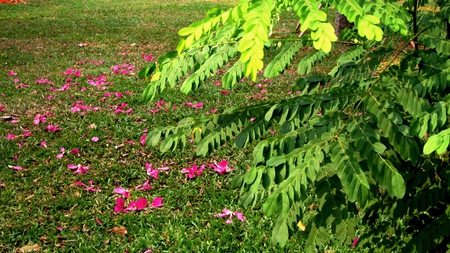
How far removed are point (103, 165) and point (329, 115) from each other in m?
3.81

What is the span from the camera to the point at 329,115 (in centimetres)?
167

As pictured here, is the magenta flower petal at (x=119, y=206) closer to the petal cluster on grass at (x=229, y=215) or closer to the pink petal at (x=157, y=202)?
the pink petal at (x=157, y=202)

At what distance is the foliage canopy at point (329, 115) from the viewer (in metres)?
1.25

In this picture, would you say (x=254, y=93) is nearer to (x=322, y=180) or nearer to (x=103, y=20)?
(x=322, y=180)

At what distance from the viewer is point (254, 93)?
7.42 m

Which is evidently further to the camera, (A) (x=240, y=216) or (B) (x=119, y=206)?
(B) (x=119, y=206)

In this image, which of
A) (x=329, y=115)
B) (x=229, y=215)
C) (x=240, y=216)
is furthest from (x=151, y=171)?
(x=329, y=115)

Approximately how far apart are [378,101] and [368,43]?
0.50 m

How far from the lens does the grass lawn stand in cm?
380

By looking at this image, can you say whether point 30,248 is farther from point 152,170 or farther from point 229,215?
point 229,215

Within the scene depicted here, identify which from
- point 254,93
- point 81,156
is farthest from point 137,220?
point 254,93

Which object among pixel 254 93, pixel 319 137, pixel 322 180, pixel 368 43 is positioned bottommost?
pixel 254 93

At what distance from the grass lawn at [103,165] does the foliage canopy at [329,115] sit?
98 centimetres

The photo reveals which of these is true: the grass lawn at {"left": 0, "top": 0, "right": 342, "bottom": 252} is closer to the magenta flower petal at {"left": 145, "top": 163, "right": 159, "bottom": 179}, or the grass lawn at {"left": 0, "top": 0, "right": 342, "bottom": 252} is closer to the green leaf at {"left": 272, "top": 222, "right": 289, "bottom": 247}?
the magenta flower petal at {"left": 145, "top": 163, "right": 159, "bottom": 179}
